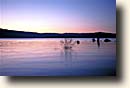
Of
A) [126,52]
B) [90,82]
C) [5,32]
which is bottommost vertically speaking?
[90,82]

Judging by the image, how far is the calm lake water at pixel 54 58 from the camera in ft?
5.89

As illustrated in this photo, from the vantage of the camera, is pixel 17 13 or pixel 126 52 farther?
pixel 126 52

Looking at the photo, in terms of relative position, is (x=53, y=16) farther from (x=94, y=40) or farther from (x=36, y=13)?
(x=94, y=40)

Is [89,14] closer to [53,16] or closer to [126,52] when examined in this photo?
[53,16]

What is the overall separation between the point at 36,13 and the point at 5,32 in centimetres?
25

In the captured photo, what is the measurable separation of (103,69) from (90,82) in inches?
6.5

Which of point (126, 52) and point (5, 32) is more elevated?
point (5, 32)

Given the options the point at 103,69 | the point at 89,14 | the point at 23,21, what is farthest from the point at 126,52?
the point at 23,21

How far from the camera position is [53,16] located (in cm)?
181

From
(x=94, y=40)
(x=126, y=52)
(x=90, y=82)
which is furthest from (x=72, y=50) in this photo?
(x=126, y=52)

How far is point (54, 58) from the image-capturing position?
180 centimetres

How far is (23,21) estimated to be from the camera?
1806mm

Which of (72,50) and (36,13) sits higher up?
(36,13)

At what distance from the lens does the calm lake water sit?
5.89 feet
